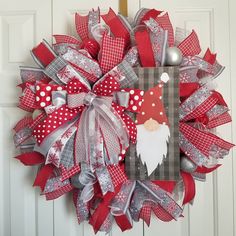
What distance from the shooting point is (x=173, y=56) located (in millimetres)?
783

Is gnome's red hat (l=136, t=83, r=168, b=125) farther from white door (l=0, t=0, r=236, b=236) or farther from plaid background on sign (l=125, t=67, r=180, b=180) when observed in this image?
white door (l=0, t=0, r=236, b=236)

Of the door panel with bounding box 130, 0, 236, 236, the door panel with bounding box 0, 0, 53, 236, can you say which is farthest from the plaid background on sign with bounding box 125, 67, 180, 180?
the door panel with bounding box 0, 0, 53, 236

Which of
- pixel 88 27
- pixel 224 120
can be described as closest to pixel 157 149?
pixel 224 120

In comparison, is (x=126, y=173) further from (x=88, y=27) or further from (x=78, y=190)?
(x=88, y=27)

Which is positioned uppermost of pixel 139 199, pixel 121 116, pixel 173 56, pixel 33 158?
pixel 173 56

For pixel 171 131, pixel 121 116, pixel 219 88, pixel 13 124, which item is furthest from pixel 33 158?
pixel 219 88

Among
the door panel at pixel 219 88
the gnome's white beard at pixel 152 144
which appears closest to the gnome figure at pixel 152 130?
the gnome's white beard at pixel 152 144

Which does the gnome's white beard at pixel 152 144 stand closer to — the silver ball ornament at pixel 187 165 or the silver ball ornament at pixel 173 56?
the silver ball ornament at pixel 187 165

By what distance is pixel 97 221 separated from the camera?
81cm

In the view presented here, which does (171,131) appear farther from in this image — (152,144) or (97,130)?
(97,130)

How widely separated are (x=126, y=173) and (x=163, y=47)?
360 millimetres

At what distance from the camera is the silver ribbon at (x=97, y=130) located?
74cm

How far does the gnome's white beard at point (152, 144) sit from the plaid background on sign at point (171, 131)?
13 millimetres

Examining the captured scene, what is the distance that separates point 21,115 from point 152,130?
0.43 meters
